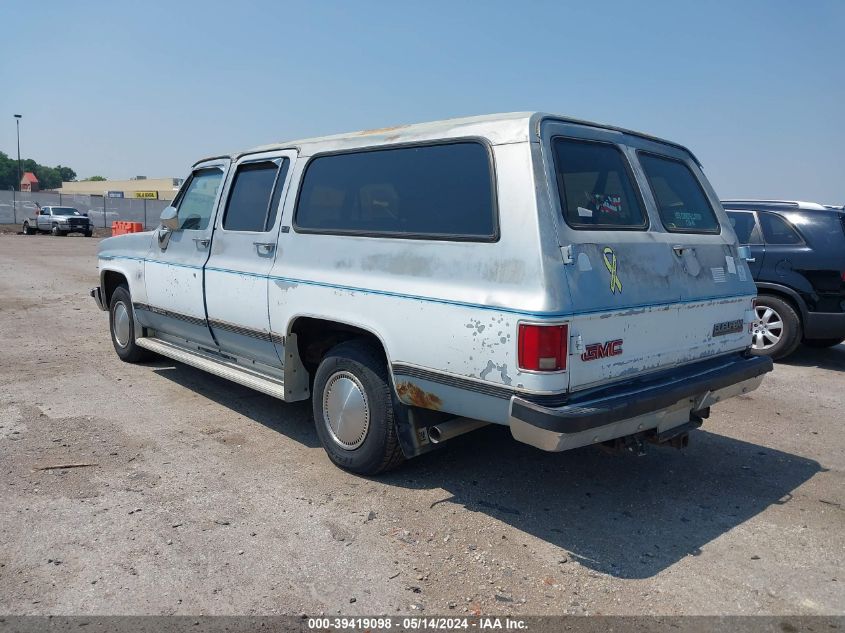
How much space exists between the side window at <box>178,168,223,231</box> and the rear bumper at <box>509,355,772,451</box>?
345 centimetres

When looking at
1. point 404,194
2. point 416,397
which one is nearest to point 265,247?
point 404,194

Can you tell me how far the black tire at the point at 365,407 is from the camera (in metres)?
4.05

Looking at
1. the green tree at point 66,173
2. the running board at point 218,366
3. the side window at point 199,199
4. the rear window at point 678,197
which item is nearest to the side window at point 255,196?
the side window at point 199,199

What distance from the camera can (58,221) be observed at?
3328 cm

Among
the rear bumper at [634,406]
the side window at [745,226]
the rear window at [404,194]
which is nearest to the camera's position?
the rear bumper at [634,406]

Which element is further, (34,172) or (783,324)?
(34,172)

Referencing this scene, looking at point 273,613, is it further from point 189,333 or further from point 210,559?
point 189,333

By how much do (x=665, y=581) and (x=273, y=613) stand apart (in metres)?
1.81

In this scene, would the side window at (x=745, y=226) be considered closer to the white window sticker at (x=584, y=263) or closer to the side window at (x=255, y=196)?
the white window sticker at (x=584, y=263)

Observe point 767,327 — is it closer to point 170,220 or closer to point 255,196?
point 255,196

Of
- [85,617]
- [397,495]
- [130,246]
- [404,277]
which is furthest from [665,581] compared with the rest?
[130,246]

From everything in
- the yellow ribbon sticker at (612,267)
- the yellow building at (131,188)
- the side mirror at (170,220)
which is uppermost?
the yellow building at (131,188)

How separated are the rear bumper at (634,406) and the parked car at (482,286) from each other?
12 mm

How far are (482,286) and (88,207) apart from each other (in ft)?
142
